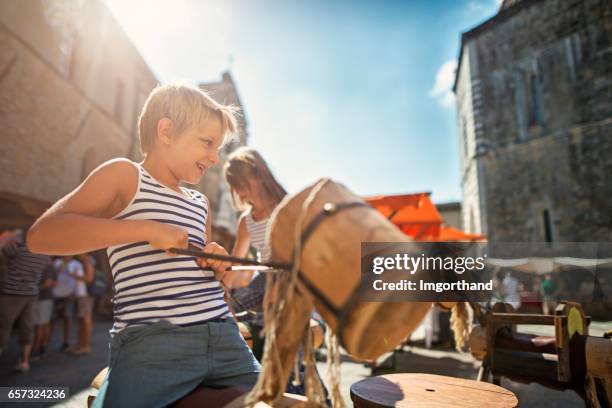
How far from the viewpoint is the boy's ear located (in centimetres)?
138

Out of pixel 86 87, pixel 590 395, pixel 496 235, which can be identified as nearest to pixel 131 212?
pixel 590 395

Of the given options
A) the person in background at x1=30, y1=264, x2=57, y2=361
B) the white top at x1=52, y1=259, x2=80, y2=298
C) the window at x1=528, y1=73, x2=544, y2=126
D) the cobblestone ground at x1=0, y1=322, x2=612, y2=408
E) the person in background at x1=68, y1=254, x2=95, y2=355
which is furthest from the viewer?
the window at x1=528, y1=73, x2=544, y2=126

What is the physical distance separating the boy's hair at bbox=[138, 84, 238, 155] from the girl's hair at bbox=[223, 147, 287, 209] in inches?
40.2

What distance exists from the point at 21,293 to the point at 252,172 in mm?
4490

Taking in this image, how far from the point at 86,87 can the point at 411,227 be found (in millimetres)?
11304

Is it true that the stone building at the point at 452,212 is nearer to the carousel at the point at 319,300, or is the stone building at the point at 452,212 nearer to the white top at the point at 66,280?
the white top at the point at 66,280

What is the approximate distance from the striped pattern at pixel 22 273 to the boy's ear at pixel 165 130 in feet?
15.6

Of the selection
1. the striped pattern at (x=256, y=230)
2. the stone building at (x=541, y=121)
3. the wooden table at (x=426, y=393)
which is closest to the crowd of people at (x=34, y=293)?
the striped pattern at (x=256, y=230)

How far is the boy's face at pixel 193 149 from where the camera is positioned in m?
1.40

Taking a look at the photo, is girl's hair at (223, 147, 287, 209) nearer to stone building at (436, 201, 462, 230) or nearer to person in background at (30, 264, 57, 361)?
person in background at (30, 264, 57, 361)

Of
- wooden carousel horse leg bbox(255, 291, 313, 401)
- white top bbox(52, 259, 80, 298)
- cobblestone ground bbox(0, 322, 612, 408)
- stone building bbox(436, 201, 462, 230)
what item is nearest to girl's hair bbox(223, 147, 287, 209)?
wooden carousel horse leg bbox(255, 291, 313, 401)

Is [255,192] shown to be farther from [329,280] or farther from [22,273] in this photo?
[22,273]

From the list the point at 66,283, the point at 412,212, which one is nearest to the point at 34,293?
the point at 66,283

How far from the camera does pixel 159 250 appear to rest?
4.18ft
